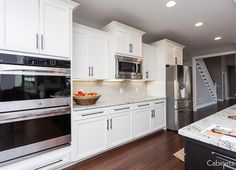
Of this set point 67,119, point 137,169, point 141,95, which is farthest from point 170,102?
point 67,119

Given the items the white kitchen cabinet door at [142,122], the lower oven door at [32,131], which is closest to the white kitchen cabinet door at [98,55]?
the lower oven door at [32,131]

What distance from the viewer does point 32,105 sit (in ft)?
6.11

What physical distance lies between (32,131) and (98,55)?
1751 mm

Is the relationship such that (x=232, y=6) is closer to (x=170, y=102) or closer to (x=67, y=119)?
(x=170, y=102)

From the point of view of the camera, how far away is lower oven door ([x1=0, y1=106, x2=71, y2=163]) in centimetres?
170

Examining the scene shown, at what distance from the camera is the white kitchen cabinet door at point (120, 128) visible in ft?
9.21

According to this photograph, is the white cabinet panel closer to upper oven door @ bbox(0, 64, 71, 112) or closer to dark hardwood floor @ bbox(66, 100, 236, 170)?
dark hardwood floor @ bbox(66, 100, 236, 170)

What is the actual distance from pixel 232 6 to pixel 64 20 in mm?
3066

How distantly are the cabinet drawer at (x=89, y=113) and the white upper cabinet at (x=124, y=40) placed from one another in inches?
47.2

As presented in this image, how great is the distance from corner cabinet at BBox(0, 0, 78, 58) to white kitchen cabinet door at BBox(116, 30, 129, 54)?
114 cm

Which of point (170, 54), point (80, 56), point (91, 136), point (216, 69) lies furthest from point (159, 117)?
point (216, 69)

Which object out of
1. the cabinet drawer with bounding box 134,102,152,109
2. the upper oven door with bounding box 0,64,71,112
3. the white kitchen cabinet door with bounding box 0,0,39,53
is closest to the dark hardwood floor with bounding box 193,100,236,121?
the cabinet drawer with bounding box 134,102,152,109

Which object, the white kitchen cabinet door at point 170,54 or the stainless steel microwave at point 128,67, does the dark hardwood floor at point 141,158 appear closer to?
the stainless steel microwave at point 128,67

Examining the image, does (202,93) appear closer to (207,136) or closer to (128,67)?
(128,67)
